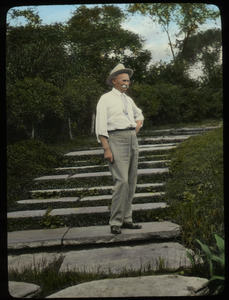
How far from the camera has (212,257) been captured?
3129mm

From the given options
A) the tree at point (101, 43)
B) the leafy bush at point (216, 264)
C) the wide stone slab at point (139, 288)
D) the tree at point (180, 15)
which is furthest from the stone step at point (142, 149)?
the wide stone slab at point (139, 288)

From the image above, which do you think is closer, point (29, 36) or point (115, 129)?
point (29, 36)

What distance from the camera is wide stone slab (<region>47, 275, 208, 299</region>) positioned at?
9.82 ft

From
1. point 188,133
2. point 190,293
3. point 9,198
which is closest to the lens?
point 190,293

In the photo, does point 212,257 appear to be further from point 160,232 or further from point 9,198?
point 9,198

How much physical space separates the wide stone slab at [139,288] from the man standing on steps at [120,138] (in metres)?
0.42

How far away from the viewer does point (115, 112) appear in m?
3.65

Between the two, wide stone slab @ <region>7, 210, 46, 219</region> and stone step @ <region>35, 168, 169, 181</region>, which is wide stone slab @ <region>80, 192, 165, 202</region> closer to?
stone step @ <region>35, 168, 169, 181</region>

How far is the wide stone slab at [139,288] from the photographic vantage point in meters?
2.99

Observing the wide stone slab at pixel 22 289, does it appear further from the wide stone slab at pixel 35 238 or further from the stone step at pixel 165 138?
the stone step at pixel 165 138

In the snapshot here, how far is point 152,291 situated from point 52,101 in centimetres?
144

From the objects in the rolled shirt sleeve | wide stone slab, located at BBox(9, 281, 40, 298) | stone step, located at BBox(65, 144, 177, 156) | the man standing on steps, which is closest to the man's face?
the man standing on steps

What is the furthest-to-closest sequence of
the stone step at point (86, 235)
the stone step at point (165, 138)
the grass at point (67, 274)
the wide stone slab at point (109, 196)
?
the stone step at point (165, 138) < the wide stone slab at point (109, 196) < the stone step at point (86, 235) < the grass at point (67, 274)


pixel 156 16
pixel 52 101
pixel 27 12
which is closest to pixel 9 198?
pixel 52 101
